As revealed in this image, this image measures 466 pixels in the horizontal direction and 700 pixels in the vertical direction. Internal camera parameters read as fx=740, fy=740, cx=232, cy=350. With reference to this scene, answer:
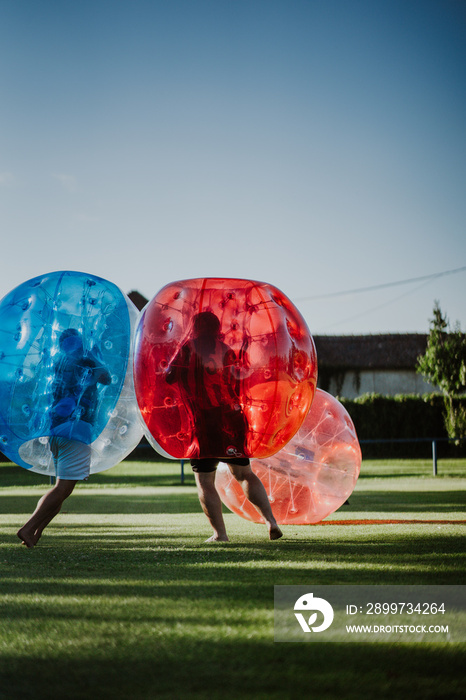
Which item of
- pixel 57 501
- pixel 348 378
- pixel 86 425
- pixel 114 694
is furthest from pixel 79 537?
pixel 348 378

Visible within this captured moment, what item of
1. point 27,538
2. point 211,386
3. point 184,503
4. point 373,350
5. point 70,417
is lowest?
point 184,503

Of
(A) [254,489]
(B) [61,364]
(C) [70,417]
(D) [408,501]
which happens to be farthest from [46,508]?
(D) [408,501]

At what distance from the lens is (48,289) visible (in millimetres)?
6359

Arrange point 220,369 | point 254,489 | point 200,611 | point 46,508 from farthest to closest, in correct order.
Answer: point 254,489 → point 46,508 → point 220,369 → point 200,611

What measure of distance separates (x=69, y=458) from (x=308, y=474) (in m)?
2.46

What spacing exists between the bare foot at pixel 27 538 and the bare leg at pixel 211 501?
146cm

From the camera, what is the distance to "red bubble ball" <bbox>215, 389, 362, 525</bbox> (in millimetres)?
7461

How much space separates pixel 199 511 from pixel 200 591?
7.13 metres

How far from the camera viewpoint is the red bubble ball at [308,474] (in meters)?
7.46

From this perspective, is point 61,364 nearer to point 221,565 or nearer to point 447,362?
point 221,565

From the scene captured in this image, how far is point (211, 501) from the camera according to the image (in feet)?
21.2

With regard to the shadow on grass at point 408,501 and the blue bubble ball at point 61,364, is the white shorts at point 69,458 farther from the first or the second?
the shadow on grass at point 408,501

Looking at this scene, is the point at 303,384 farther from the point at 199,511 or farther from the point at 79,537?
the point at 199,511

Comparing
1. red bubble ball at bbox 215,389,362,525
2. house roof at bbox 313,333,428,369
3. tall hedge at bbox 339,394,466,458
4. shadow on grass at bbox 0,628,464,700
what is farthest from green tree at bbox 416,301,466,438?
shadow on grass at bbox 0,628,464,700
